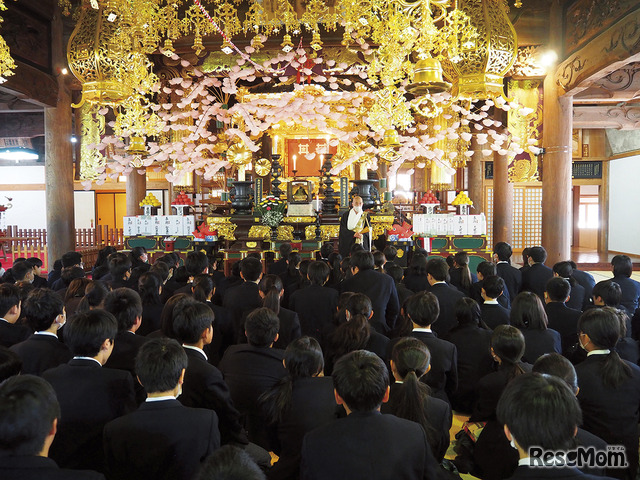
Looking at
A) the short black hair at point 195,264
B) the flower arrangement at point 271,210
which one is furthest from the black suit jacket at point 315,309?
the flower arrangement at point 271,210

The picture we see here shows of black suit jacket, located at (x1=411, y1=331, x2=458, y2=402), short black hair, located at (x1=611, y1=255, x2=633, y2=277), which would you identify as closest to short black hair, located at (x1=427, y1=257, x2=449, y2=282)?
black suit jacket, located at (x1=411, y1=331, x2=458, y2=402)

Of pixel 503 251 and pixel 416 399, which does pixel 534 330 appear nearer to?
pixel 416 399

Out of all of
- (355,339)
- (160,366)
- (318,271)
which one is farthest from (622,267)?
(160,366)

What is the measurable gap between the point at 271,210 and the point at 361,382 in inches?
383

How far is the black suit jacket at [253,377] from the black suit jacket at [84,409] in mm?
722

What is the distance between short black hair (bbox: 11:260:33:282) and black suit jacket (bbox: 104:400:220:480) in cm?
400

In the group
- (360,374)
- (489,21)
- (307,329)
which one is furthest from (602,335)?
(489,21)

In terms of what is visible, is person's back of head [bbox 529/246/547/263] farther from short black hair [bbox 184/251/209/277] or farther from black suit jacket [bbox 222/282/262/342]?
short black hair [bbox 184/251/209/277]

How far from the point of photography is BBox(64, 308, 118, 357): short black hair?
2.50m

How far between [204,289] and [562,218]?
23.6 feet

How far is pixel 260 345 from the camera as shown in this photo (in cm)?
306

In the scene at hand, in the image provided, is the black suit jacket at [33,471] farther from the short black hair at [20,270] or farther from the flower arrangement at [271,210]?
the flower arrangement at [271,210]

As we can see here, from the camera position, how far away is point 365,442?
70.0 inches

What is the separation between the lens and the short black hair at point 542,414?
156 centimetres
